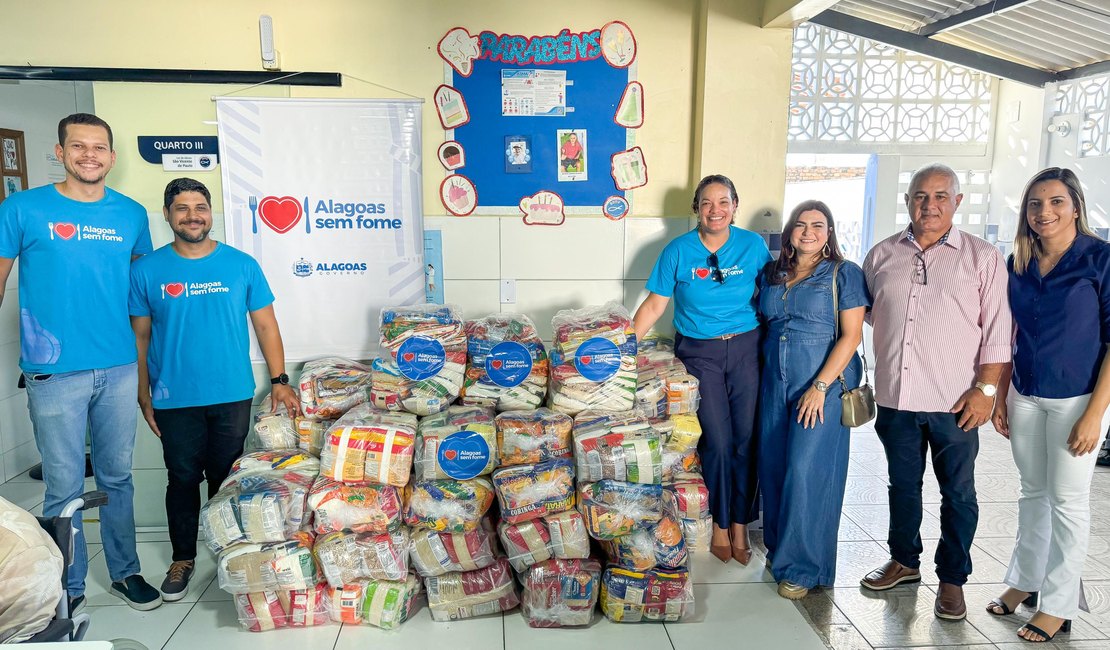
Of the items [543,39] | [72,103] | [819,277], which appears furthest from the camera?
[72,103]

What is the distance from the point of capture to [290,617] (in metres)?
2.54

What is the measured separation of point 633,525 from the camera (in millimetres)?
2531

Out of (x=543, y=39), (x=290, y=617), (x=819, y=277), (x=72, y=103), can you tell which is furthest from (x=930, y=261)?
(x=72, y=103)

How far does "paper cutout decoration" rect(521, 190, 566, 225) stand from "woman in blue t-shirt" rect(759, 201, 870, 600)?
1054 millimetres

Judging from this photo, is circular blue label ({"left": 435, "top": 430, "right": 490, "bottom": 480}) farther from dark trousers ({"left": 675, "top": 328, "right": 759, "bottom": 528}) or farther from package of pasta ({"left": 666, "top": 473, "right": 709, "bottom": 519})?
dark trousers ({"left": 675, "top": 328, "right": 759, "bottom": 528})

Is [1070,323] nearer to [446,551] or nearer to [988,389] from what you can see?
[988,389]

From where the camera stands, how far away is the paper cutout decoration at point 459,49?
10.4ft

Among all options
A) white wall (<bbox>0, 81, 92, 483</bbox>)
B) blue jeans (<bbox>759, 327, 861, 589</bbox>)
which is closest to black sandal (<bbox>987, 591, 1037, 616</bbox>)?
blue jeans (<bbox>759, 327, 861, 589</bbox>)

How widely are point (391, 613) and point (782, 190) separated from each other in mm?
2526

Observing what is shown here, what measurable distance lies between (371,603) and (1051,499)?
7.98 ft

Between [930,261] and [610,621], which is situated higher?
[930,261]

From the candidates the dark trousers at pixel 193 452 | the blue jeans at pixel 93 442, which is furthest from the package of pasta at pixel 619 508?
the blue jeans at pixel 93 442

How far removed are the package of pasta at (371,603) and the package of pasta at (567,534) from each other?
23.0 inches

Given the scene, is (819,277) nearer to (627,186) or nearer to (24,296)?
(627,186)
